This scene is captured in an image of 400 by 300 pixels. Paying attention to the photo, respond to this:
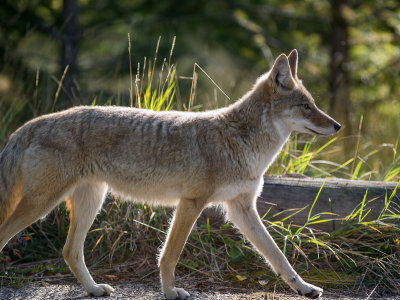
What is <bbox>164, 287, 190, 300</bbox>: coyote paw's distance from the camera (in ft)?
14.3

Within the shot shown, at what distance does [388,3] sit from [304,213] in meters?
10.8

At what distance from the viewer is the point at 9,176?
4512mm

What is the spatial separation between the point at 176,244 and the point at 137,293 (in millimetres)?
622

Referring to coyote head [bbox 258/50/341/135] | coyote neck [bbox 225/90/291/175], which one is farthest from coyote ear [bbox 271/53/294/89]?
coyote neck [bbox 225/90/291/175]

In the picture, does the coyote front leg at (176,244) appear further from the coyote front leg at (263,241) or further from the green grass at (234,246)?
the green grass at (234,246)

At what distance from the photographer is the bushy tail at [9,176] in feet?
14.7

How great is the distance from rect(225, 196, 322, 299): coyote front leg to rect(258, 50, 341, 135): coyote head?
798 mm

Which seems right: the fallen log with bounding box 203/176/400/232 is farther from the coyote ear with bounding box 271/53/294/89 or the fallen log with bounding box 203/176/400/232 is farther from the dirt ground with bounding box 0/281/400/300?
the coyote ear with bounding box 271/53/294/89

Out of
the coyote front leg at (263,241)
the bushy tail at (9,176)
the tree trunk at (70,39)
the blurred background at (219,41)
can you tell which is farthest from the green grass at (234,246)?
the tree trunk at (70,39)

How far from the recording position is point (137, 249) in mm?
5457

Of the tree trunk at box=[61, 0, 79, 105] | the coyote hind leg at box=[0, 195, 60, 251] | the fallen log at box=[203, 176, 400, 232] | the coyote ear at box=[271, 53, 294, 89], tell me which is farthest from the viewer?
the tree trunk at box=[61, 0, 79, 105]

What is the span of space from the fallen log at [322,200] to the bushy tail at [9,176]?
1.99 metres

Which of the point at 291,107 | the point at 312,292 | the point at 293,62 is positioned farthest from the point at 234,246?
the point at 293,62

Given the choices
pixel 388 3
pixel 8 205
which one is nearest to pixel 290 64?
pixel 8 205
